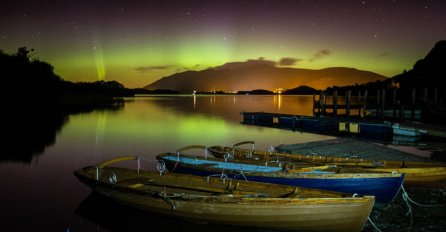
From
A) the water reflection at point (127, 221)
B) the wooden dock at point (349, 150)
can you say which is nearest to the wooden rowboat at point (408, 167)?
the wooden dock at point (349, 150)

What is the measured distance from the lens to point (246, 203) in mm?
8555

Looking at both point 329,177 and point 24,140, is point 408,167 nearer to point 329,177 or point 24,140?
point 329,177

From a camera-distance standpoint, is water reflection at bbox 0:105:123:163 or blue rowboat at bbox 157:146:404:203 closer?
blue rowboat at bbox 157:146:404:203

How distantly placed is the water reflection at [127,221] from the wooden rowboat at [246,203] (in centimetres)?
39

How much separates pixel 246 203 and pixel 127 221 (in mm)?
4116

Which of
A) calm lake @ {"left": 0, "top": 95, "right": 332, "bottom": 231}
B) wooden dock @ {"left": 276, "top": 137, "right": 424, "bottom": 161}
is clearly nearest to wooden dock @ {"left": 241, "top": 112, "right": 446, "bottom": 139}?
calm lake @ {"left": 0, "top": 95, "right": 332, "bottom": 231}

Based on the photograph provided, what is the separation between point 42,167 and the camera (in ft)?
65.8

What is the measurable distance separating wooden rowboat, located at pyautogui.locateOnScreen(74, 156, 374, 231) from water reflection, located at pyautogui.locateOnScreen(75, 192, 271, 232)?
39 cm

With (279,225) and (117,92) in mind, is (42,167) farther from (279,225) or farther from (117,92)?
(117,92)

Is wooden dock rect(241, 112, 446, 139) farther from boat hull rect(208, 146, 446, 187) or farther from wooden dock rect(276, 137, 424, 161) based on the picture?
boat hull rect(208, 146, 446, 187)

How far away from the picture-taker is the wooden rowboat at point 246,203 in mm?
8188

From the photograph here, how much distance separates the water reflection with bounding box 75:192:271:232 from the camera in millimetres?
9758

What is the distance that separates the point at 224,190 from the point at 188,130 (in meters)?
31.5

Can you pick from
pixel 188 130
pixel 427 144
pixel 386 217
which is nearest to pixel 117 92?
pixel 188 130
